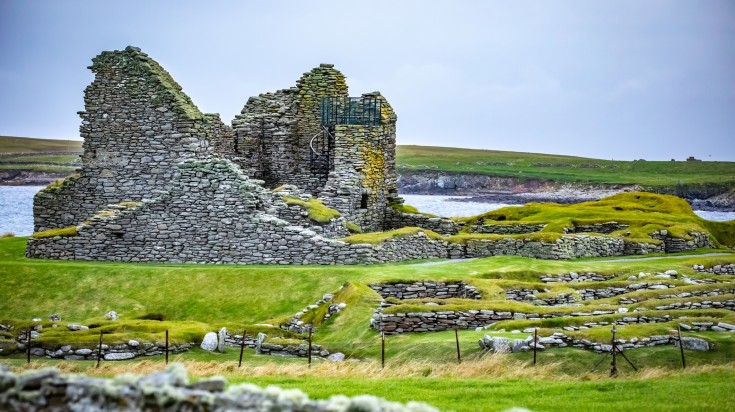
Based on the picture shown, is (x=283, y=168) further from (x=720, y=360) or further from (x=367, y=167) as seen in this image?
(x=720, y=360)

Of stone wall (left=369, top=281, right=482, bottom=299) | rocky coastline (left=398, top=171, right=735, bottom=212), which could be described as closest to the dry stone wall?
stone wall (left=369, top=281, right=482, bottom=299)

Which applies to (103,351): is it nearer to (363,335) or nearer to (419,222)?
(363,335)

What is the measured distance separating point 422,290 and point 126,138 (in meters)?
16.6

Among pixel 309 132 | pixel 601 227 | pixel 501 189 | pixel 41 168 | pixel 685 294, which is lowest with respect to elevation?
pixel 501 189

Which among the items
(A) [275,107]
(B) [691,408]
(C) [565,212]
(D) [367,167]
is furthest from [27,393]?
(C) [565,212]

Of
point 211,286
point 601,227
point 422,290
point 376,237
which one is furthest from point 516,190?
point 422,290

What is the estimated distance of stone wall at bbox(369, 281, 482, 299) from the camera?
97.9 feet

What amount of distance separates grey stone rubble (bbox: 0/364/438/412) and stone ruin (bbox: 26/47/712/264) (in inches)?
1013

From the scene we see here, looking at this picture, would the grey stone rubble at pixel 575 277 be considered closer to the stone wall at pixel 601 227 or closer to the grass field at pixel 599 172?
the stone wall at pixel 601 227

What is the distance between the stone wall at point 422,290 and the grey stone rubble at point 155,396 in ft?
66.4

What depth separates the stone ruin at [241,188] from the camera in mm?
35969

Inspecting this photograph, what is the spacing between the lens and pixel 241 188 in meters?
35.9

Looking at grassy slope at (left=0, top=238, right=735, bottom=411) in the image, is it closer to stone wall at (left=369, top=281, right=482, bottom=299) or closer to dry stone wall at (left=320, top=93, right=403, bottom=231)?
stone wall at (left=369, top=281, right=482, bottom=299)

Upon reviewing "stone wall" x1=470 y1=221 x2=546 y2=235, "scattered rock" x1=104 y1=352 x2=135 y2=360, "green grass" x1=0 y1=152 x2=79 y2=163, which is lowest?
"green grass" x1=0 y1=152 x2=79 y2=163
